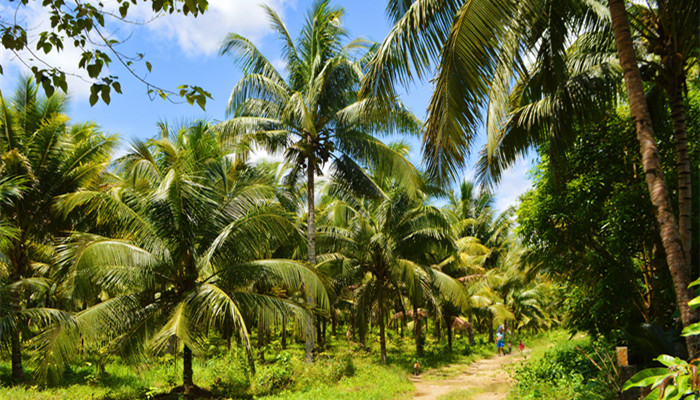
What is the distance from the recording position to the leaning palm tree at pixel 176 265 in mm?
8531

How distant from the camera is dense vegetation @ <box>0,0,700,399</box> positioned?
5215 mm

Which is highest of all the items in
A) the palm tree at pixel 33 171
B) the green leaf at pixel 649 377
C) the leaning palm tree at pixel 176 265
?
the palm tree at pixel 33 171

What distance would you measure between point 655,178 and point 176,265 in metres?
8.78

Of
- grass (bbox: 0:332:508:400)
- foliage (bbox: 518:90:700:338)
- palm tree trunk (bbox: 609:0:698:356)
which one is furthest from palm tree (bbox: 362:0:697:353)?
grass (bbox: 0:332:508:400)

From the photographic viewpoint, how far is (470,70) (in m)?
4.59

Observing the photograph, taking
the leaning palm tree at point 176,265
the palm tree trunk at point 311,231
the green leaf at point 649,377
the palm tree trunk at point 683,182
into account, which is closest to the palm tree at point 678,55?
the palm tree trunk at point 683,182

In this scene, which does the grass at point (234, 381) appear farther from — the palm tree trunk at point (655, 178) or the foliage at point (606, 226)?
the palm tree trunk at point (655, 178)

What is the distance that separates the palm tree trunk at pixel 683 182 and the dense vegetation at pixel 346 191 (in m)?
0.02

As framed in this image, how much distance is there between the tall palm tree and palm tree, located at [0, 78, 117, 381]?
3.96 metres

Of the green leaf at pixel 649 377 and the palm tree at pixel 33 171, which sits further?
the palm tree at pixel 33 171

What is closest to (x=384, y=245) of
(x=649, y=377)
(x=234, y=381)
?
(x=234, y=381)

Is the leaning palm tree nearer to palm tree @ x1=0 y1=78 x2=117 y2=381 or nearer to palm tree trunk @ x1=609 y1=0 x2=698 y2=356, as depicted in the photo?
palm tree @ x1=0 y1=78 x2=117 y2=381

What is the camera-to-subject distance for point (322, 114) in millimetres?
13922

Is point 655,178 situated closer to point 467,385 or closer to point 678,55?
point 678,55
